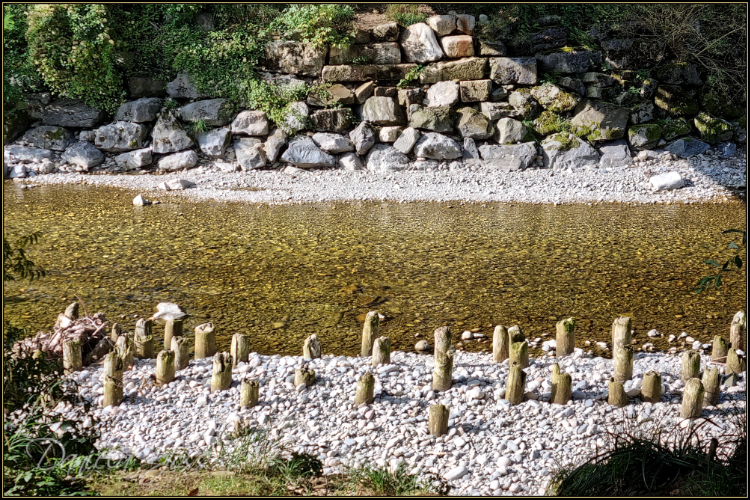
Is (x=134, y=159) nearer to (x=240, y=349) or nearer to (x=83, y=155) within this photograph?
(x=83, y=155)

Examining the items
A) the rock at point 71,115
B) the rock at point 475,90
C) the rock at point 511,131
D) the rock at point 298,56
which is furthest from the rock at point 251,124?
the rock at point 511,131

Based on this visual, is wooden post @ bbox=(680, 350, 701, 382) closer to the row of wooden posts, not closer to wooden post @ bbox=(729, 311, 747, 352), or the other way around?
the row of wooden posts

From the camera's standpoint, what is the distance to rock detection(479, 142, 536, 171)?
13.5 metres

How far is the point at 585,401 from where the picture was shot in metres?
4.53

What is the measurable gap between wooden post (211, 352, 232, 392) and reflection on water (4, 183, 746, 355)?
3.82 ft

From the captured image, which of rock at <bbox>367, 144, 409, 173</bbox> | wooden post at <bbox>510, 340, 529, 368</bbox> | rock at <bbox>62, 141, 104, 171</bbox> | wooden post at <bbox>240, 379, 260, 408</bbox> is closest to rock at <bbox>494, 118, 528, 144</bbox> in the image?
rock at <bbox>367, 144, 409, 173</bbox>

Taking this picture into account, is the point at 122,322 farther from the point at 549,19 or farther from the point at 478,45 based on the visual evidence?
the point at 549,19

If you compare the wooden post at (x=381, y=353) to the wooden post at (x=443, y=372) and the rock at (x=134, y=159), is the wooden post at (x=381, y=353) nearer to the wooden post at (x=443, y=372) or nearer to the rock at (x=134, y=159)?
the wooden post at (x=443, y=372)

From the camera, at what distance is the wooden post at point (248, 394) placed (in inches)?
171

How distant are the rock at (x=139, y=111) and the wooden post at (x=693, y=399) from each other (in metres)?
12.3

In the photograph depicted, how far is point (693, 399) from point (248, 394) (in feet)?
9.29

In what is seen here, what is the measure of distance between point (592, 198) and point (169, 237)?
23.4ft

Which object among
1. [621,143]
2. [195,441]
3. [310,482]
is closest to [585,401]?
[310,482]

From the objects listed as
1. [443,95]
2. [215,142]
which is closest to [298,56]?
[215,142]
